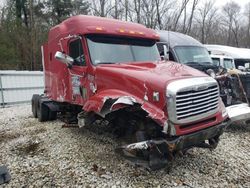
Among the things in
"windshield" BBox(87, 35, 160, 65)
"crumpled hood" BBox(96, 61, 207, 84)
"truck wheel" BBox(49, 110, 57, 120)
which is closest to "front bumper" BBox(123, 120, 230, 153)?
"crumpled hood" BBox(96, 61, 207, 84)

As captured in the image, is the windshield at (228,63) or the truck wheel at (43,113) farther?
the windshield at (228,63)

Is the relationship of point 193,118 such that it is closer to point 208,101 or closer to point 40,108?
point 208,101

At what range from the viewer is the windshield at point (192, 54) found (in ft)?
34.4

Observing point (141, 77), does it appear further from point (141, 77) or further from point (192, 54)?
point (192, 54)

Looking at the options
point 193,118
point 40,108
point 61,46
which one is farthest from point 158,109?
point 40,108

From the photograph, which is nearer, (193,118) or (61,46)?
(193,118)

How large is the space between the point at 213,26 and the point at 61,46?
44515 mm

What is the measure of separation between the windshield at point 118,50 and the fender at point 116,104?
2.82 ft

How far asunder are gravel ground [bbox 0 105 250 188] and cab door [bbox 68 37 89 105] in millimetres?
1018

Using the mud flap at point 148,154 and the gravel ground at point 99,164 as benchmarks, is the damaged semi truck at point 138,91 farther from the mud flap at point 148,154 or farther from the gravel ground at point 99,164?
the gravel ground at point 99,164

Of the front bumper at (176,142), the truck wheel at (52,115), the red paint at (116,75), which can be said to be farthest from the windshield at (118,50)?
the truck wheel at (52,115)

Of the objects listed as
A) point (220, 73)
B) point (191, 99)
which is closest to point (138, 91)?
point (191, 99)

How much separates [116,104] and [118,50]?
6.10 ft

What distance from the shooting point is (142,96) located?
4.89 meters
